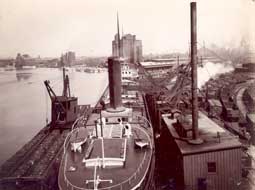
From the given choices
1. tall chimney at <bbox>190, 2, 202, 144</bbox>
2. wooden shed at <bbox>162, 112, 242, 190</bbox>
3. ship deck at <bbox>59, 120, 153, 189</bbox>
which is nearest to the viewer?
ship deck at <bbox>59, 120, 153, 189</bbox>

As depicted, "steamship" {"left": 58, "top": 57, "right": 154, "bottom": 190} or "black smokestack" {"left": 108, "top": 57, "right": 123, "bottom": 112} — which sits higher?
"black smokestack" {"left": 108, "top": 57, "right": 123, "bottom": 112}

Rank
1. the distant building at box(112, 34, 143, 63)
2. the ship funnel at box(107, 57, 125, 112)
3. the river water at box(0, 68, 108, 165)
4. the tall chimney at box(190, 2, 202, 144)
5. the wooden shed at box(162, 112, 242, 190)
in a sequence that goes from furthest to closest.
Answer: the river water at box(0, 68, 108, 165) < the distant building at box(112, 34, 143, 63) < the ship funnel at box(107, 57, 125, 112) < the tall chimney at box(190, 2, 202, 144) < the wooden shed at box(162, 112, 242, 190)

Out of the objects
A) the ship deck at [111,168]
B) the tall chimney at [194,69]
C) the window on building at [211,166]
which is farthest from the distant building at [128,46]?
the window on building at [211,166]

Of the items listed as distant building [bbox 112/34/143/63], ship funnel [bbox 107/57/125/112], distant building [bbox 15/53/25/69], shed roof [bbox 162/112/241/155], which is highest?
distant building [bbox 112/34/143/63]

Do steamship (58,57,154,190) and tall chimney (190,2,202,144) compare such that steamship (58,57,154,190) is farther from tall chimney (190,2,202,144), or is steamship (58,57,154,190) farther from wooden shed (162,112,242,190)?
tall chimney (190,2,202,144)

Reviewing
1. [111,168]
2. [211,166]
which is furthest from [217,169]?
[111,168]

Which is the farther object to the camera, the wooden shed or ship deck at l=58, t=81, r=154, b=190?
the wooden shed

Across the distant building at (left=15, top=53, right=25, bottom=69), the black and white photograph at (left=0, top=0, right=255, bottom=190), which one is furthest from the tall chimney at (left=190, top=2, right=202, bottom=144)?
the distant building at (left=15, top=53, right=25, bottom=69)
